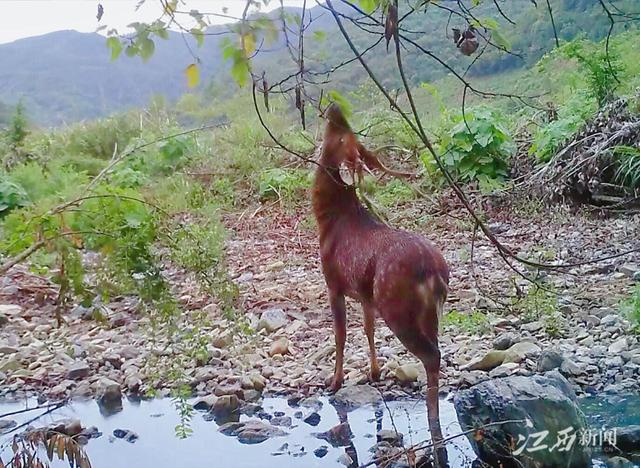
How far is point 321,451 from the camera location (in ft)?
8.28

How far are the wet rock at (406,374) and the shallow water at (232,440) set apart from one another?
163mm

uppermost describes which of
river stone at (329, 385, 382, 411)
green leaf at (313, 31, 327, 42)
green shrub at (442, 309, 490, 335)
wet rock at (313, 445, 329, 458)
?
green leaf at (313, 31, 327, 42)

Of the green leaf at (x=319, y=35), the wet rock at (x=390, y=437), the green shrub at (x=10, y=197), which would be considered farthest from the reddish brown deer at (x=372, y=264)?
the green shrub at (x=10, y=197)

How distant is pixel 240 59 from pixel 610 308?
112 inches

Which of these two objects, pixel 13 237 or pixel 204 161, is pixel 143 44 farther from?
pixel 204 161

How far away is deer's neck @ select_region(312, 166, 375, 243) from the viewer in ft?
8.57

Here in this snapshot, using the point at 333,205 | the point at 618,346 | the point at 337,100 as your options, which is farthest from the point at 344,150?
the point at 618,346

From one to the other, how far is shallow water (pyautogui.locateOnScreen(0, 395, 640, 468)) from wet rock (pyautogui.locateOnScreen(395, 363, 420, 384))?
0.51 ft

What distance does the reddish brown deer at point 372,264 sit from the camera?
2236 millimetres

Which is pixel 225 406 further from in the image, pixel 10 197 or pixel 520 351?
pixel 10 197

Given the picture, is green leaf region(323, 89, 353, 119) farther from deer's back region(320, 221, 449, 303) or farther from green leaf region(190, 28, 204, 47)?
deer's back region(320, 221, 449, 303)

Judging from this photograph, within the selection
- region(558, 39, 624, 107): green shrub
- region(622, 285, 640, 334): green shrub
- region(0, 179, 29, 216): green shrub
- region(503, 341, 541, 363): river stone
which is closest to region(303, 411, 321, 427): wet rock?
region(503, 341, 541, 363): river stone

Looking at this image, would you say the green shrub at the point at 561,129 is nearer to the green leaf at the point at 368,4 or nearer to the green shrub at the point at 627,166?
the green shrub at the point at 627,166

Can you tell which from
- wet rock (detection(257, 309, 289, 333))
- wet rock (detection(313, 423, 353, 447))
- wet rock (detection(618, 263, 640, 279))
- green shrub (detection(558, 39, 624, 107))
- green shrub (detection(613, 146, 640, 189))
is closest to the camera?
wet rock (detection(313, 423, 353, 447))
